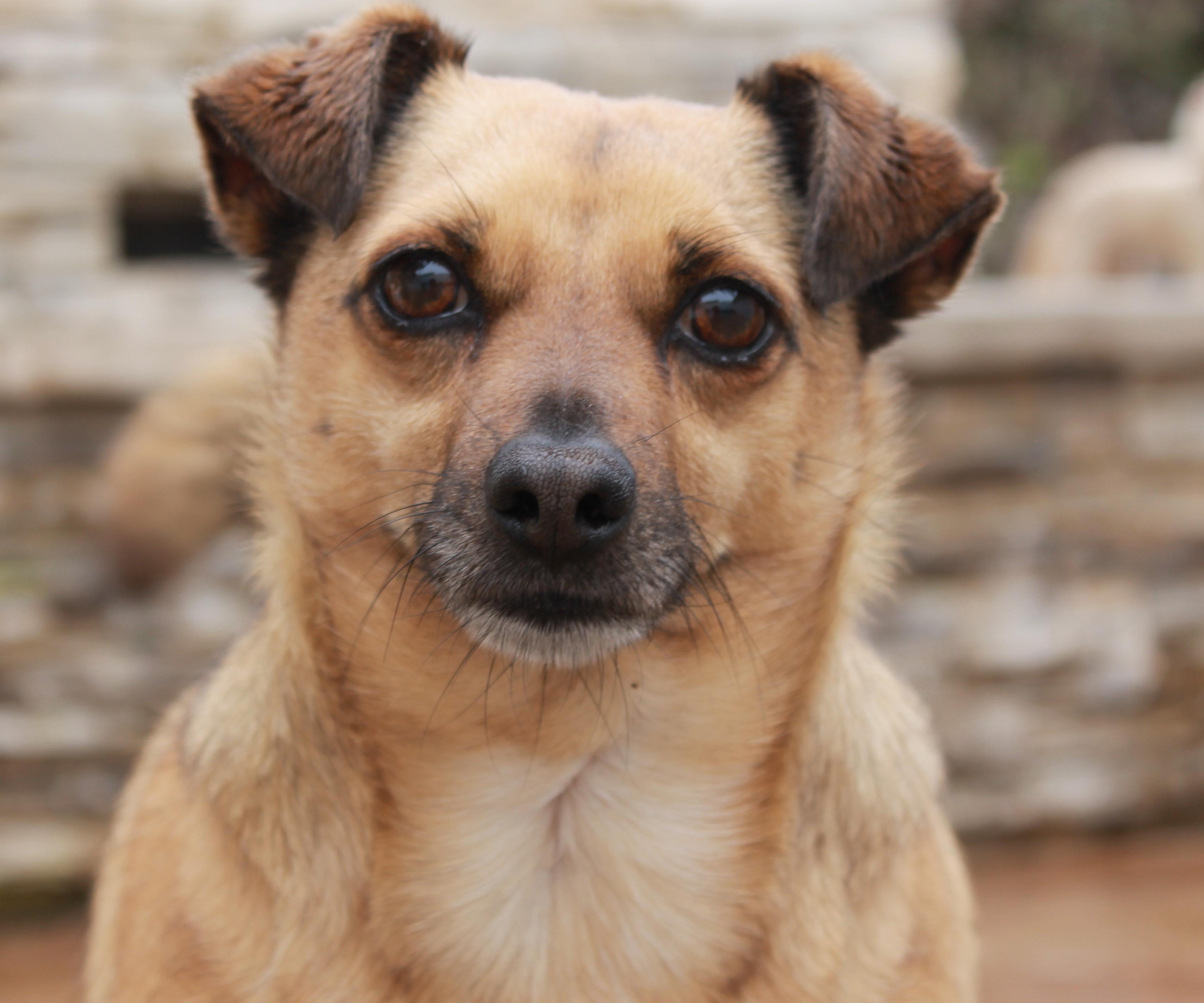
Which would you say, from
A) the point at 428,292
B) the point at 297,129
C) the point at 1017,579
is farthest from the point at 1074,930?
the point at 297,129

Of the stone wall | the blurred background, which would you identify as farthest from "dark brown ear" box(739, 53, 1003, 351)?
the stone wall

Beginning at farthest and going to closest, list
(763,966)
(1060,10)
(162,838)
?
(1060,10) < (162,838) < (763,966)

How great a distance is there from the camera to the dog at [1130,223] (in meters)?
9.18

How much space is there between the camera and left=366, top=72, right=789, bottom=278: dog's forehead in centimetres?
242

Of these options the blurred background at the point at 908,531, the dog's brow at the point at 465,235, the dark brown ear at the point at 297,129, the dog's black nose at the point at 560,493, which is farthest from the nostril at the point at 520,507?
the blurred background at the point at 908,531

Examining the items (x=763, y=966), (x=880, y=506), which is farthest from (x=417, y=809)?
(x=880, y=506)

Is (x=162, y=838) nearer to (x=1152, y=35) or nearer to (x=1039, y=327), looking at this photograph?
(x=1039, y=327)

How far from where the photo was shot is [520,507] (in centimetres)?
210

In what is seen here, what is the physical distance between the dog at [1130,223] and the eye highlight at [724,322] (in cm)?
756

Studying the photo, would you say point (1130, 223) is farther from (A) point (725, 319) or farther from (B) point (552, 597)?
(B) point (552, 597)

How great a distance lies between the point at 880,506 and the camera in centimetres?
283

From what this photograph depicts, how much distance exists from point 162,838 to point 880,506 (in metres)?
1.69

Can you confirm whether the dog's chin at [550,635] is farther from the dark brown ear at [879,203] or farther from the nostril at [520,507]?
the dark brown ear at [879,203]

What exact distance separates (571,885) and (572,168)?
55.5 inches
